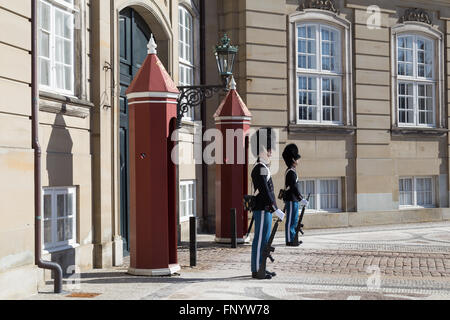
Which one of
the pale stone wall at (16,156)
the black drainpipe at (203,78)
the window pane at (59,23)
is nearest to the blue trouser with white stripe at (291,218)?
the black drainpipe at (203,78)

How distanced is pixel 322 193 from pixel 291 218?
15.1ft

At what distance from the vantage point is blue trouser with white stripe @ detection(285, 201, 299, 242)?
41.6ft

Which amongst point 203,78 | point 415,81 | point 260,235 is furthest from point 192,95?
point 415,81

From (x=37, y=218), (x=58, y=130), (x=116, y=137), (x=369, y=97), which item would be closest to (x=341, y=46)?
(x=369, y=97)

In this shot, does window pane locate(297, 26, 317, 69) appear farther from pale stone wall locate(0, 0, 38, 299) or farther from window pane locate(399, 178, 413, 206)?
pale stone wall locate(0, 0, 38, 299)

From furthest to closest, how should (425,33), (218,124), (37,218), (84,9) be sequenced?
(425,33) → (218,124) → (84,9) → (37,218)

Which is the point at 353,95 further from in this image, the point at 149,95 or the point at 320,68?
the point at 149,95

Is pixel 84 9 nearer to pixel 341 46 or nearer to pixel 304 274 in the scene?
pixel 304 274

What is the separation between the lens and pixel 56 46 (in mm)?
9406

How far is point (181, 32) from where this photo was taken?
15281 millimetres

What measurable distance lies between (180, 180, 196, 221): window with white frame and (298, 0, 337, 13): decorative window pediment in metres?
5.09

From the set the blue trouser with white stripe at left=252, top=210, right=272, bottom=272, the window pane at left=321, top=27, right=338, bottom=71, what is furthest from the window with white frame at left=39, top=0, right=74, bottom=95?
the window pane at left=321, top=27, right=338, bottom=71

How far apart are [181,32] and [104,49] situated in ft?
17.1

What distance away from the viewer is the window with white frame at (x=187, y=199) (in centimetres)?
1498
